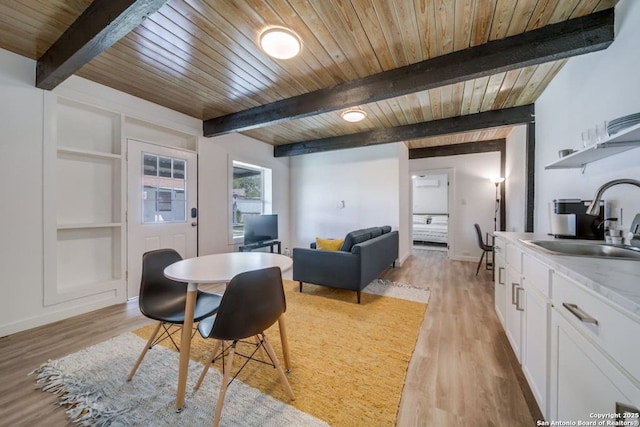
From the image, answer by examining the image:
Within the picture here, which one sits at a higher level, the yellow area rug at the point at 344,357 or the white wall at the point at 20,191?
the white wall at the point at 20,191

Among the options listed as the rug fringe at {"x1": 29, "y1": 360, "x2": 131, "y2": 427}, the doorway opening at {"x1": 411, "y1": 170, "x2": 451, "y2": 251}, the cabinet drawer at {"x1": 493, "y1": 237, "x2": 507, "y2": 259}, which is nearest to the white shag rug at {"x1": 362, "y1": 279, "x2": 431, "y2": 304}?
the cabinet drawer at {"x1": 493, "y1": 237, "x2": 507, "y2": 259}

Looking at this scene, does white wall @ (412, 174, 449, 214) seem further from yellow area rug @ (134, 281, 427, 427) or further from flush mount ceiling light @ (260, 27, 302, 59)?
flush mount ceiling light @ (260, 27, 302, 59)

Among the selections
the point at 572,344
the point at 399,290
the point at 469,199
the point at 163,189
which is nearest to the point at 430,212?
the point at 469,199

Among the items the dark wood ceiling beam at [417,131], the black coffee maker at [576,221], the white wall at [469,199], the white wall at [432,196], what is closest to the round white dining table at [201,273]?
the black coffee maker at [576,221]

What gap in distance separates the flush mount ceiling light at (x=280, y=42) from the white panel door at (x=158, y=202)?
233 centimetres

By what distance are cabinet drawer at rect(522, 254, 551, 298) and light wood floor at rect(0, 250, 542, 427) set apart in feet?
2.41

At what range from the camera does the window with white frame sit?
4738 mm

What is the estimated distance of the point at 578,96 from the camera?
2.14 m

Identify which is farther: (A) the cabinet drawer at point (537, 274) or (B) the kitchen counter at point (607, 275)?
(A) the cabinet drawer at point (537, 274)

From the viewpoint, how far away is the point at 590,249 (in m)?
1.57

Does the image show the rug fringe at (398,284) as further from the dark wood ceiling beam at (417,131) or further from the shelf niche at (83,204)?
the shelf niche at (83,204)

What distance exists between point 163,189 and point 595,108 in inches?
184

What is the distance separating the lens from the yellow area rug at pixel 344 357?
1.45 m

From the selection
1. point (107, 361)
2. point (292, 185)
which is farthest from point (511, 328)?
point (292, 185)
